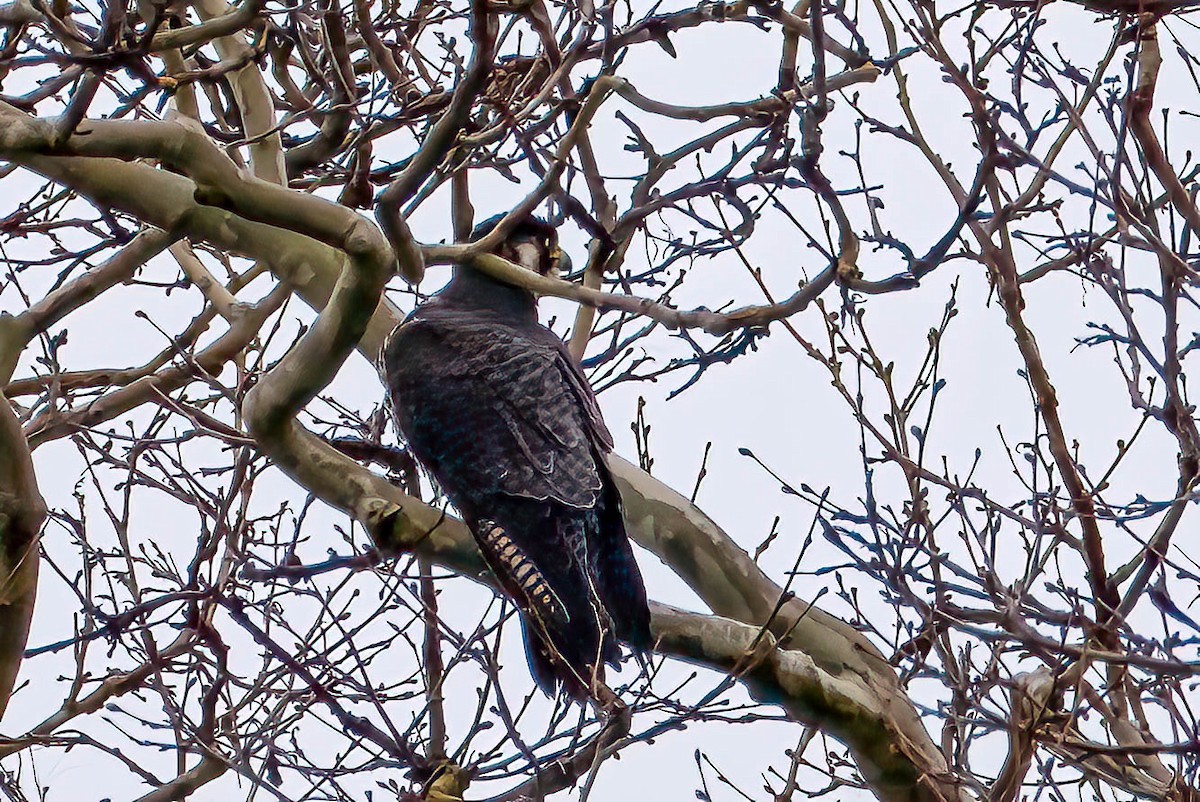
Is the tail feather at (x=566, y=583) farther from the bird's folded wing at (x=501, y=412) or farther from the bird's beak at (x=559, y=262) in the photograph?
the bird's beak at (x=559, y=262)

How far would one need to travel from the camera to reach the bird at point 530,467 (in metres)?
3.60

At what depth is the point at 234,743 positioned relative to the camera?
3580 mm

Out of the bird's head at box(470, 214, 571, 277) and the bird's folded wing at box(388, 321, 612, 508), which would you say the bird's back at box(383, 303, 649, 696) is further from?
the bird's head at box(470, 214, 571, 277)

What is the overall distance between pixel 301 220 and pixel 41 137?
0.57 m

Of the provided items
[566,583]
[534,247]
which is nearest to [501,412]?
[566,583]

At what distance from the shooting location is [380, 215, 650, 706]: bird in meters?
3.60

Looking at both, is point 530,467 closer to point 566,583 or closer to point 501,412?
point 501,412

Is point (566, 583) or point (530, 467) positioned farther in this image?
point (530, 467)

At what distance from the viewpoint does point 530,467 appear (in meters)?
4.04

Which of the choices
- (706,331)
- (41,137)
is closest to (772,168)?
(706,331)

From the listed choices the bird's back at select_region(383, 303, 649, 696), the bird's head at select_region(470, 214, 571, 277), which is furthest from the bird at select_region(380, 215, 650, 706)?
the bird's head at select_region(470, 214, 571, 277)

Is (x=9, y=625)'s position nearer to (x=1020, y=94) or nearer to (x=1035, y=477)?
(x=1035, y=477)

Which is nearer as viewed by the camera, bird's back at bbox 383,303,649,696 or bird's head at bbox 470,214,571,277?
bird's back at bbox 383,303,649,696

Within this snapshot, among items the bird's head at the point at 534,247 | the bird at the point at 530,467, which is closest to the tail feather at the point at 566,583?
the bird at the point at 530,467
